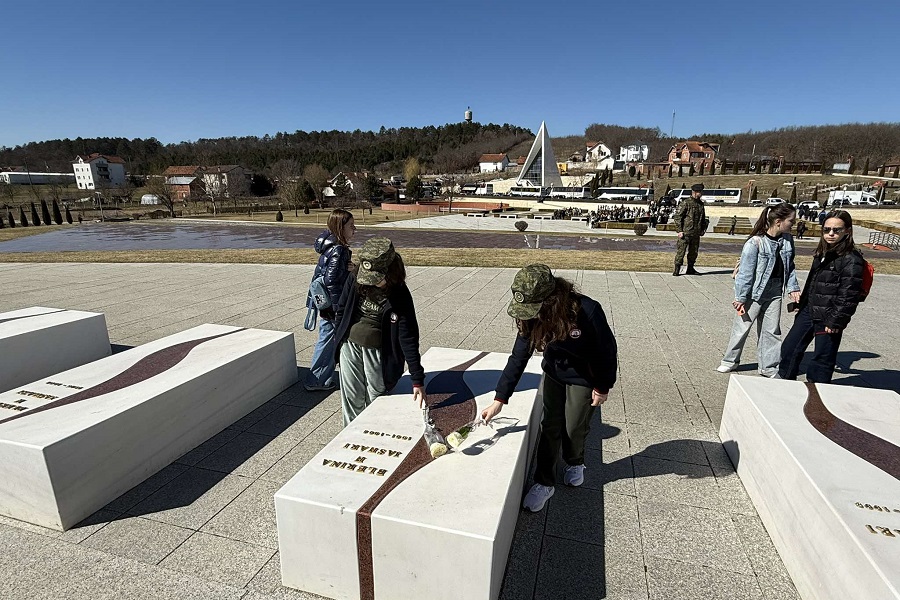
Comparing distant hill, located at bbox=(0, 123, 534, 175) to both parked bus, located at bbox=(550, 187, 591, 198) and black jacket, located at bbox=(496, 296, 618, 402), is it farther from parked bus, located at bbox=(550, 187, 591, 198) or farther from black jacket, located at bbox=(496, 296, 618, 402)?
black jacket, located at bbox=(496, 296, 618, 402)

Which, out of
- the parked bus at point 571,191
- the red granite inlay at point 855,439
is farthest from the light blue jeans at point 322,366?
the parked bus at point 571,191

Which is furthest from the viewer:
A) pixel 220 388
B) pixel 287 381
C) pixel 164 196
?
pixel 164 196

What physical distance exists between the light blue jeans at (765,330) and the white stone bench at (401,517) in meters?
3.72

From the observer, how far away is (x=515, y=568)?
8.39 feet

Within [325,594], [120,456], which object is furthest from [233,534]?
[120,456]

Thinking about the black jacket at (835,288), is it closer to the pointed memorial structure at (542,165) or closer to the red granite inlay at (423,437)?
the red granite inlay at (423,437)

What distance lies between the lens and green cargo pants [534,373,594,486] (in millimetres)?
2900

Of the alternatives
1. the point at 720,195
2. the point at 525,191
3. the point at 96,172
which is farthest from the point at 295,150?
the point at 720,195

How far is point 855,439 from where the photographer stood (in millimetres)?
2883

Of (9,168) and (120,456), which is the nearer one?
(120,456)

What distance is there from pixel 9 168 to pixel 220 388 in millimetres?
151170

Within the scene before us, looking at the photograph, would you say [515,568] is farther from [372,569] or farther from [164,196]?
[164,196]

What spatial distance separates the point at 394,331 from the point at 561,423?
1338 mm

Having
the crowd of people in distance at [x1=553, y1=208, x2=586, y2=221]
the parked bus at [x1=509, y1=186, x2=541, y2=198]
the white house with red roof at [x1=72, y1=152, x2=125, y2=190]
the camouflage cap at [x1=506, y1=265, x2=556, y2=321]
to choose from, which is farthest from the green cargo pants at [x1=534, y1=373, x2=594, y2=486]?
the white house with red roof at [x1=72, y1=152, x2=125, y2=190]
